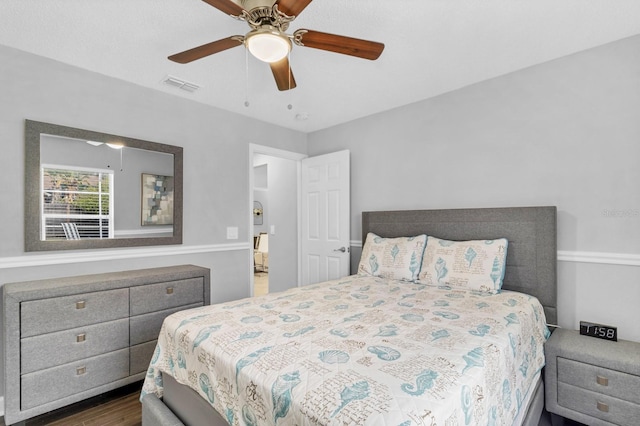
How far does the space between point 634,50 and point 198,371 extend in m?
3.31

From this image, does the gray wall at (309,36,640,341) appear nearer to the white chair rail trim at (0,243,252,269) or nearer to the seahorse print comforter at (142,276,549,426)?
the seahorse print comforter at (142,276,549,426)

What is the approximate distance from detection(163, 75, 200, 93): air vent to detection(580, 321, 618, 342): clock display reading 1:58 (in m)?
3.57

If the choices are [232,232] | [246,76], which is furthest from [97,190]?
[246,76]

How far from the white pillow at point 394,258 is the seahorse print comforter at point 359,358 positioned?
22.3 inches

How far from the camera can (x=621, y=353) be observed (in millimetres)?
1842

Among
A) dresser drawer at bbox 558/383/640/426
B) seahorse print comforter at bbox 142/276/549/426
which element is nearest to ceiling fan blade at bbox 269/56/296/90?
seahorse print comforter at bbox 142/276/549/426

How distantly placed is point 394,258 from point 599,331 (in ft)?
4.77

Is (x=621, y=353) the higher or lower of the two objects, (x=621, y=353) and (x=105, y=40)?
the lower

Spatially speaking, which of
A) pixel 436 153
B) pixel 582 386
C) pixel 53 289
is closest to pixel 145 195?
pixel 53 289

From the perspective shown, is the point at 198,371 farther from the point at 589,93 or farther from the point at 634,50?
the point at 634,50

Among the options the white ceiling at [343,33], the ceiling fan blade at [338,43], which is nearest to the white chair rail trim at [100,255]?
the white ceiling at [343,33]

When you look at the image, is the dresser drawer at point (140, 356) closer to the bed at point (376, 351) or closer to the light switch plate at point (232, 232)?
the bed at point (376, 351)

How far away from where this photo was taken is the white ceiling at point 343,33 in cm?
180

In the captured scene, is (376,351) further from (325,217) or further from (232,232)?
(325,217)
